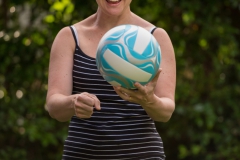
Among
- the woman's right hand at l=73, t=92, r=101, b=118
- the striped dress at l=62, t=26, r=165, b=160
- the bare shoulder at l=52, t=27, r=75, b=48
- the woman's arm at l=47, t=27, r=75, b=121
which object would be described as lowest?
the striped dress at l=62, t=26, r=165, b=160

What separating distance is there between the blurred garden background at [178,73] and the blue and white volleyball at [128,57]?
315 cm

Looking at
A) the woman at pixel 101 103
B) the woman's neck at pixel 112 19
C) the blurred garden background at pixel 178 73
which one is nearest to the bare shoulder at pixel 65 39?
the woman at pixel 101 103

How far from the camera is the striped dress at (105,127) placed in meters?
3.38

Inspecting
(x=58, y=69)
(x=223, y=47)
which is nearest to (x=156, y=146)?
(x=58, y=69)

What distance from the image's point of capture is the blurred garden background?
6359mm

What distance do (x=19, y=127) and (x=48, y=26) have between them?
95cm

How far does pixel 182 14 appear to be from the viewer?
21.5 feet

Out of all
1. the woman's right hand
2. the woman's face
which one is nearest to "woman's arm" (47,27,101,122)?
the woman's right hand

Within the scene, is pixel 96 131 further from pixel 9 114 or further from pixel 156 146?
pixel 9 114

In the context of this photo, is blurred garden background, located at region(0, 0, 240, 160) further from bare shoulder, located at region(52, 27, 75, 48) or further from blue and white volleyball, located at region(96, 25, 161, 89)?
blue and white volleyball, located at region(96, 25, 161, 89)

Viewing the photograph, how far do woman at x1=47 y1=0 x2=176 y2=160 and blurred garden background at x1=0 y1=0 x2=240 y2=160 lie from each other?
2.69m

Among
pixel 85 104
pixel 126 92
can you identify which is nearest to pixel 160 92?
pixel 126 92

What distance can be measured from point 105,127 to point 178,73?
3413 mm

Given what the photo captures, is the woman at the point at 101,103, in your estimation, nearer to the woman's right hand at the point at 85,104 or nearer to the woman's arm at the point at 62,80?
the woman's arm at the point at 62,80
